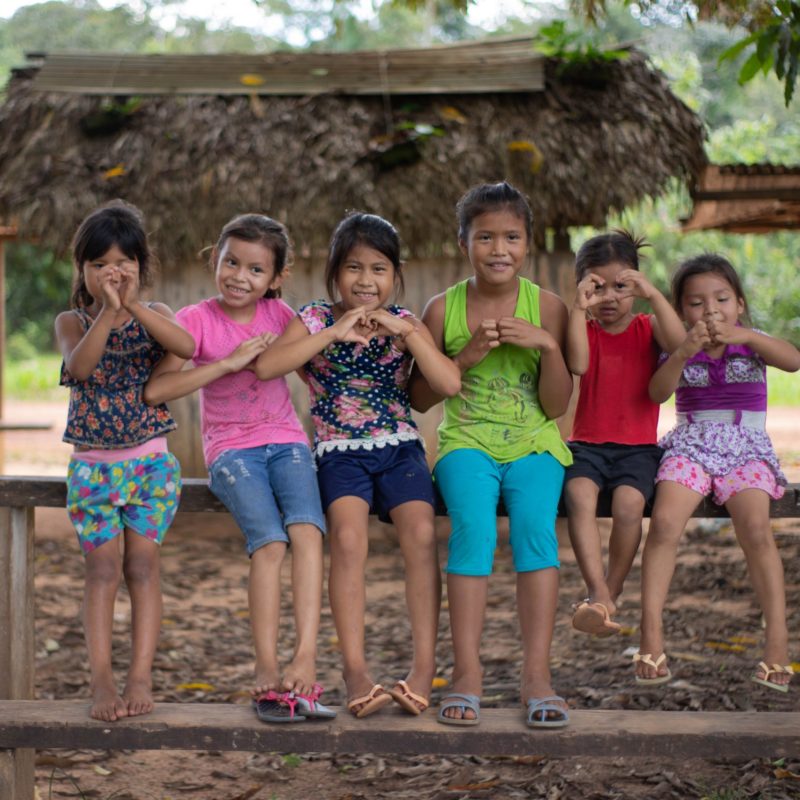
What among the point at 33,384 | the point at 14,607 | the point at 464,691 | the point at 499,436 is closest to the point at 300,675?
the point at 464,691

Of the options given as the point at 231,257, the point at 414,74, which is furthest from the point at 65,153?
the point at 231,257

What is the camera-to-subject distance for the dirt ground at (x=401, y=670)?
3.99 m

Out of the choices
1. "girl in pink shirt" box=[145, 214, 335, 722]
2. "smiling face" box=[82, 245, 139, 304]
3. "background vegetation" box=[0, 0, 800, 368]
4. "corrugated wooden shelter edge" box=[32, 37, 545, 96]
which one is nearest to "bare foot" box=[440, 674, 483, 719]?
"girl in pink shirt" box=[145, 214, 335, 722]

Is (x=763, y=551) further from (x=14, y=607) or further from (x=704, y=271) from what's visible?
(x=14, y=607)

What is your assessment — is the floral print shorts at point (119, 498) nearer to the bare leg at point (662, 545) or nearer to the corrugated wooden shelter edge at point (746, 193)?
the bare leg at point (662, 545)

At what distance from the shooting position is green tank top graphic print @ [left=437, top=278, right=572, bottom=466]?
10.8 ft

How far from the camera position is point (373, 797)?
396 cm

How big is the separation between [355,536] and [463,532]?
311mm

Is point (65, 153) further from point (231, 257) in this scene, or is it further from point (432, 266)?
point (231, 257)

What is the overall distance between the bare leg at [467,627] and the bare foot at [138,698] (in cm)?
89

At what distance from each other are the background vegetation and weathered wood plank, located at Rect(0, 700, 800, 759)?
46.0 ft

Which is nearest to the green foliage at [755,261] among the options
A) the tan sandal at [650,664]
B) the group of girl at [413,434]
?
the group of girl at [413,434]

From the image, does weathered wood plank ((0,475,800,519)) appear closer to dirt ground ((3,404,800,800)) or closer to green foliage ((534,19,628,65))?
dirt ground ((3,404,800,800))

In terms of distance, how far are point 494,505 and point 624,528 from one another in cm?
42
